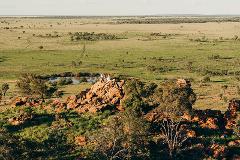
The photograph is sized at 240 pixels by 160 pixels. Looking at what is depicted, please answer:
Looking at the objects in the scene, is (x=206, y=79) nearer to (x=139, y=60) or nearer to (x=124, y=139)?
(x=139, y=60)

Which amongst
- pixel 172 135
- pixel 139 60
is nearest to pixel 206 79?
pixel 139 60

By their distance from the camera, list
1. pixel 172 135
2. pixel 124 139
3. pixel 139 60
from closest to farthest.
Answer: pixel 124 139 → pixel 172 135 → pixel 139 60

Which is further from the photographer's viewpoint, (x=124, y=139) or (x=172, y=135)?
(x=172, y=135)

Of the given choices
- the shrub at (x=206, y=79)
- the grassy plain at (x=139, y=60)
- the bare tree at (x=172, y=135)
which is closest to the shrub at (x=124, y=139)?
the bare tree at (x=172, y=135)

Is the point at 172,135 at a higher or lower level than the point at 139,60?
higher

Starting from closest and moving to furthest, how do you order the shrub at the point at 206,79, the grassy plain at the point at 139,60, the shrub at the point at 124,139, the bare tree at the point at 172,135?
the shrub at the point at 124,139 → the bare tree at the point at 172,135 → the grassy plain at the point at 139,60 → the shrub at the point at 206,79

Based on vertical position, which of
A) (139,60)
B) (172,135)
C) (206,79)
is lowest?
(139,60)

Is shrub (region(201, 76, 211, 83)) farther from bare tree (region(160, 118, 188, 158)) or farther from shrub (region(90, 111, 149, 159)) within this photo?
shrub (region(90, 111, 149, 159))

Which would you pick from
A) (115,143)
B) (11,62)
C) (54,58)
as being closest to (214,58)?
(54,58)

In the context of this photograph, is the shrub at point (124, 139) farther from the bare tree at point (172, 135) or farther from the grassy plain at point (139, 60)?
the grassy plain at point (139, 60)

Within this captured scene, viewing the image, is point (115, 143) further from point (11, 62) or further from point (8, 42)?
point (8, 42)

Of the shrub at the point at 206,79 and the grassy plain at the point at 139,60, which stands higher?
the shrub at the point at 206,79
